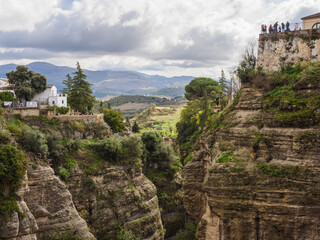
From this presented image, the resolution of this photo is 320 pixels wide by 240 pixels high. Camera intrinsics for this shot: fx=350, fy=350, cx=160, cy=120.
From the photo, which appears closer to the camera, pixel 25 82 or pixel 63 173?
pixel 63 173

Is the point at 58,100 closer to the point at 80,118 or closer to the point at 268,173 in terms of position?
the point at 80,118

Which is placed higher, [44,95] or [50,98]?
[44,95]

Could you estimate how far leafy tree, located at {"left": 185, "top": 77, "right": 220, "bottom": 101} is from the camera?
6350 centimetres

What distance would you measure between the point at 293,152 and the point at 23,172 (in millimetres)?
22446

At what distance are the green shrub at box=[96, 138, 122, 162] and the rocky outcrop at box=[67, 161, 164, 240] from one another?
1165 mm

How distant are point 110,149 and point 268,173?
27.8 metres

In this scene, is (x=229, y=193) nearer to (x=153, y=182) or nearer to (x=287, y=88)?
(x=287, y=88)

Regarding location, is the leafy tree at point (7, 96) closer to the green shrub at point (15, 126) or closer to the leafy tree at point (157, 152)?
the green shrub at point (15, 126)

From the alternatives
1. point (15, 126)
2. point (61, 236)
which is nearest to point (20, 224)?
point (61, 236)

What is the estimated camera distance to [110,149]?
43.6 meters

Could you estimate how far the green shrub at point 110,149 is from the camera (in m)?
43.6

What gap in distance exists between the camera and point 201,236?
22719 millimetres

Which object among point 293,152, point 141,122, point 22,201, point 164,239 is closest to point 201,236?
point 293,152

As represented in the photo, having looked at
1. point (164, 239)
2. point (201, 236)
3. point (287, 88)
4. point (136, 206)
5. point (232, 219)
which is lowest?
point (164, 239)
